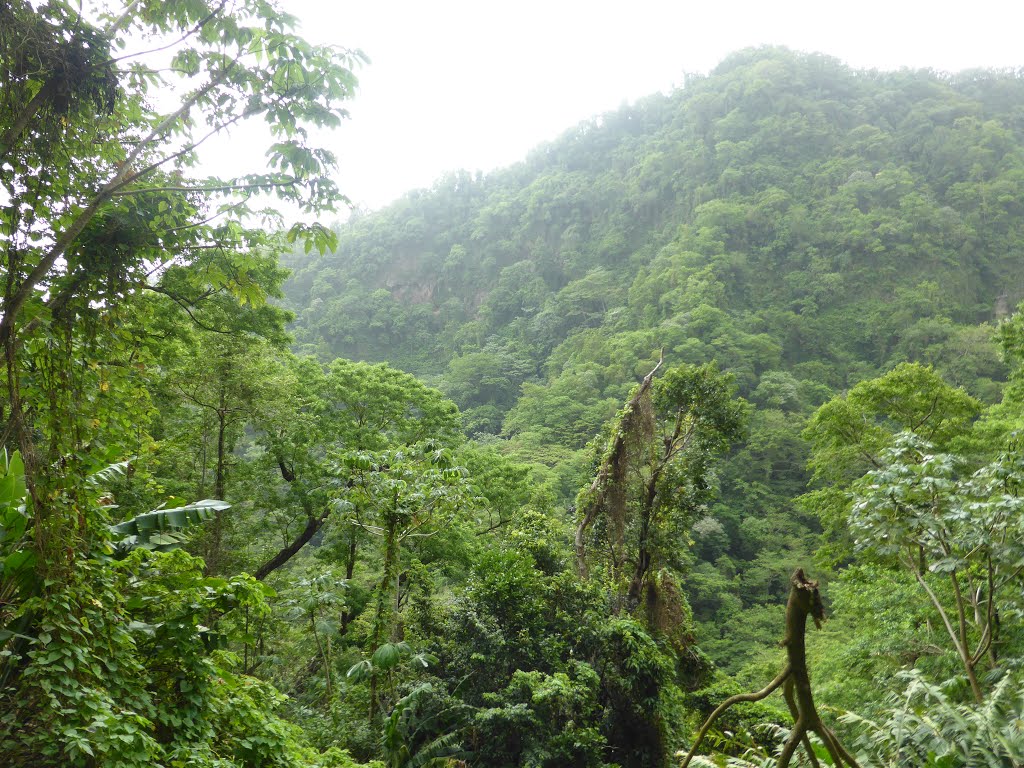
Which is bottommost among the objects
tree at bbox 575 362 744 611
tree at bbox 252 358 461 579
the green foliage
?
the green foliage

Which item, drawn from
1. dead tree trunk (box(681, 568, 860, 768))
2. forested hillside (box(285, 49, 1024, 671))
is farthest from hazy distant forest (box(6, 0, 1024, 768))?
forested hillside (box(285, 49, 1024, 671))

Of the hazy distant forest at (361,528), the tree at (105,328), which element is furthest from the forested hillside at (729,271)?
the tree at (105,328)

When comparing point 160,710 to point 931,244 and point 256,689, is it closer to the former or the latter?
point 256,689

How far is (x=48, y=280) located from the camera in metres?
3.28

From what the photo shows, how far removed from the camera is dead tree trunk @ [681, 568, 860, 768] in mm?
889

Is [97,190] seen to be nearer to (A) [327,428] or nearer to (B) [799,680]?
(B) [799,680]

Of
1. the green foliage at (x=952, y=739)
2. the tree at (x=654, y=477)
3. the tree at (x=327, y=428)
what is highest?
the tree at (x=327, y=428)

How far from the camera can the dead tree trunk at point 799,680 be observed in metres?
0.89

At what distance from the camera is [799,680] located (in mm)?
1023

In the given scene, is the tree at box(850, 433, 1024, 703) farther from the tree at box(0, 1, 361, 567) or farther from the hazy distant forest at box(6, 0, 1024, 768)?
the tree at box(0, 1, 361, 567)

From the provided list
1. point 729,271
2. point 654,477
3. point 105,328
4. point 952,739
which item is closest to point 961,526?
point 952,739

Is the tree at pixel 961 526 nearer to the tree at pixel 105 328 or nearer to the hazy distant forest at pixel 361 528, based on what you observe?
the hazy distant forest at pixel 361 528

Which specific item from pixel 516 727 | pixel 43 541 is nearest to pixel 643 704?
pixel 516 727

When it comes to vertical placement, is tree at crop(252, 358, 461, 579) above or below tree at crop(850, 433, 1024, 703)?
above
